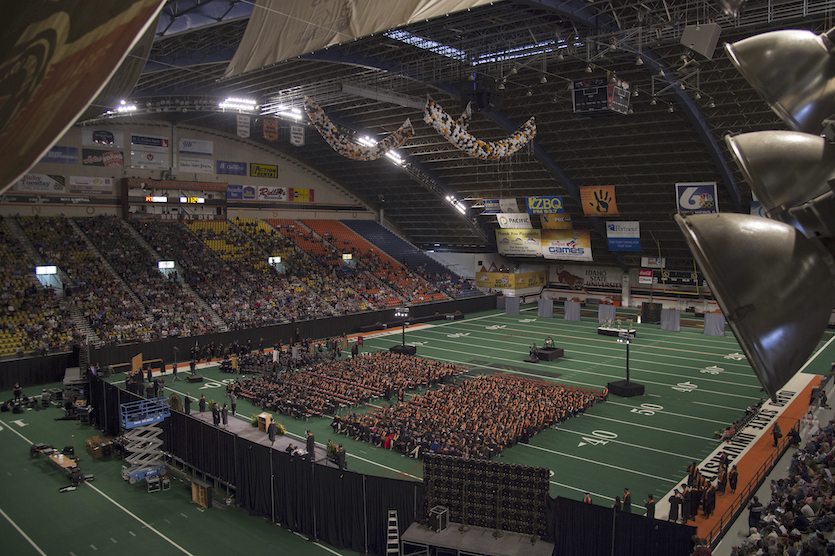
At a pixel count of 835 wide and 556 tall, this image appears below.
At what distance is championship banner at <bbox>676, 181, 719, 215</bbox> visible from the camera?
34.1 m

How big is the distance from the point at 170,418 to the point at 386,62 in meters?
18.4

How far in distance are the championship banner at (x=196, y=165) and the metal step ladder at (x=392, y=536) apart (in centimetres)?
3491

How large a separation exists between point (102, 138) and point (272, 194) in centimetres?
1282

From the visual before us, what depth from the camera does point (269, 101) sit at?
3294cm

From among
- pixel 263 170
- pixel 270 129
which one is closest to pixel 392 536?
pixel 270 129

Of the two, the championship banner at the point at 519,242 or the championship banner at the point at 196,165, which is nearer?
the championship banner at the point at 196,165

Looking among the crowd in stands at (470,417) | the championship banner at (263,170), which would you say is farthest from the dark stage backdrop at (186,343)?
the championship banner at (263,170)

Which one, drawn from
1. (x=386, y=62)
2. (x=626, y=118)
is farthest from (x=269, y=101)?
(x=626, y=118)

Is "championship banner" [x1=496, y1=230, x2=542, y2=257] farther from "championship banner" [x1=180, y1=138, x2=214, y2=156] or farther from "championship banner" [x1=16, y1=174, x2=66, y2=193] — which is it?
"championship banner" [x1=16, y1=174, x2=66, y2=193]

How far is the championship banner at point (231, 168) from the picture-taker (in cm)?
4375

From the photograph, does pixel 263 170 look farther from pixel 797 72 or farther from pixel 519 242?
pixel 797 72

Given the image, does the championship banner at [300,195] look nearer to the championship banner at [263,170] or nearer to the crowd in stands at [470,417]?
the championship banner at [263,170]

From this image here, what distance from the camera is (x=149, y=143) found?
39.7 metres

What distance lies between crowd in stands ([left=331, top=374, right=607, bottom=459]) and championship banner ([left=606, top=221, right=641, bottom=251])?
19.8 metres
